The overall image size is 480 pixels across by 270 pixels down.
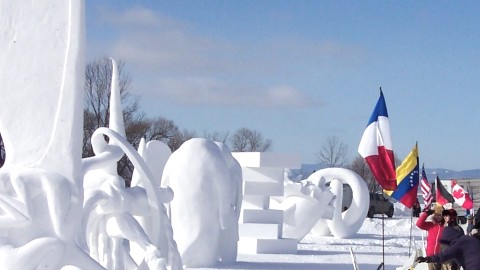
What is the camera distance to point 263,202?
61.2 ft

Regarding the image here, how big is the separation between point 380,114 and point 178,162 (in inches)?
154

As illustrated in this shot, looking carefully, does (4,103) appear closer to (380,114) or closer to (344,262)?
(380,114)

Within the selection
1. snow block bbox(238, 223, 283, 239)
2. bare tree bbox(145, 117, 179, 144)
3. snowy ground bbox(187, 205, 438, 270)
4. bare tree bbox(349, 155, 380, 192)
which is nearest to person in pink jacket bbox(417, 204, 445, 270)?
snowy ground bbox(187, 205, 438, 270)

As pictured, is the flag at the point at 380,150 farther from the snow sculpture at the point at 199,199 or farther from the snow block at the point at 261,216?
the snow block at the point at 261,216

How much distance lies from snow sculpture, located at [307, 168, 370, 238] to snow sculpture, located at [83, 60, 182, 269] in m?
13.2

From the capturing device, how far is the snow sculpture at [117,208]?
29.5ft

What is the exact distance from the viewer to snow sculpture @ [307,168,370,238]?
23.2 m

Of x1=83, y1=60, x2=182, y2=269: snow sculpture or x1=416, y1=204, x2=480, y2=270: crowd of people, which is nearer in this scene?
x1=83, y1=60, x2=182, y2=269: snow sculpture

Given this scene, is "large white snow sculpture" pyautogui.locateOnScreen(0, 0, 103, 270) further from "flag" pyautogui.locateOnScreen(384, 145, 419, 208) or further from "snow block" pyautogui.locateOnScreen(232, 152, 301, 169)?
"snow block" pyautogui.locateOnScreen(232, 152, 301, 169)

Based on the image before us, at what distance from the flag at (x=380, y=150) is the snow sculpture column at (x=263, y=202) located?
19.0 ft

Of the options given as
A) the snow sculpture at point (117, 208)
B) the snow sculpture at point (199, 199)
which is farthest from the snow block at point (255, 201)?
the snow sculpture at point (117, 208)

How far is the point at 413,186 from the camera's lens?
48.0 ft

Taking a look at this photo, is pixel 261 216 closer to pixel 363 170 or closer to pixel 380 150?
pixel 380 150

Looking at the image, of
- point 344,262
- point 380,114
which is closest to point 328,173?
point 344,262
